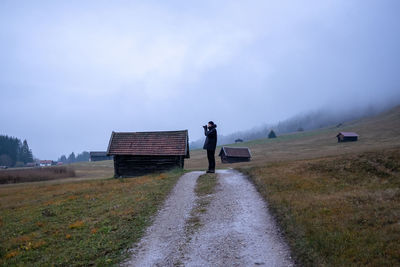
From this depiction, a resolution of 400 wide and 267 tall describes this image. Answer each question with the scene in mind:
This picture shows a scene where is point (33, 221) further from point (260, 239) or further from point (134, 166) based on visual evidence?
point (134, 166)

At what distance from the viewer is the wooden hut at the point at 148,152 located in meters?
27.3

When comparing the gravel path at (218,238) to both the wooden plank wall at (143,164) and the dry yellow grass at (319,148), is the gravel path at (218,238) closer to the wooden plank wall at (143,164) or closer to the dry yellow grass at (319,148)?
the wooden plank wall at (143,164)

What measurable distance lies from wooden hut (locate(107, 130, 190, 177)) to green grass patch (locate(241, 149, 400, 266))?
13563mm

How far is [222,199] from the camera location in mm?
11867

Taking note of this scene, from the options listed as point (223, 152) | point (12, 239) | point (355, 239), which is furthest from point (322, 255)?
point (223, 152)

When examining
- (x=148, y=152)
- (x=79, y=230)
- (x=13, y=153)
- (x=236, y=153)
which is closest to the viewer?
(x=79, y=230)

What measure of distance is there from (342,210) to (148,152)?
2134 cm

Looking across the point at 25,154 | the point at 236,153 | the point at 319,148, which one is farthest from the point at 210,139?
the point at 25,154

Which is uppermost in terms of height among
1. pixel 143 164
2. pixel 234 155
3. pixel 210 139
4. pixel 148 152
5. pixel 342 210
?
pixel 210 139

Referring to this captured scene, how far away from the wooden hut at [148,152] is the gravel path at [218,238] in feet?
50.1

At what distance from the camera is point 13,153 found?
124 metres

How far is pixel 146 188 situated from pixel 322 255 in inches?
454

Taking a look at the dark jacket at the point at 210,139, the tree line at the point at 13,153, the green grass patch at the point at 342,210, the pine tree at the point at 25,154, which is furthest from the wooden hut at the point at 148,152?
the pine tree at the point at 25,154

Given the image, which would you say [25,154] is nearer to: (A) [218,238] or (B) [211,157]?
(B) [211,157]
